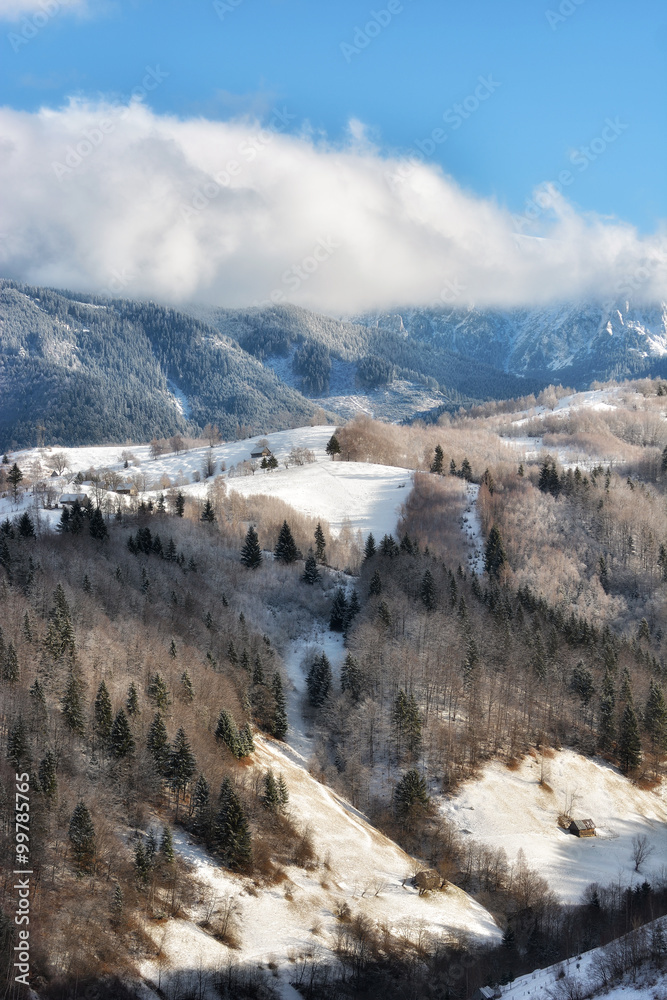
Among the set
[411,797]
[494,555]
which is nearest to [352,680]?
[411,797]

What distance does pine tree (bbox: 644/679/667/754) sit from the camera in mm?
102250

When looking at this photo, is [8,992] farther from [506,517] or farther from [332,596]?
[506,517]

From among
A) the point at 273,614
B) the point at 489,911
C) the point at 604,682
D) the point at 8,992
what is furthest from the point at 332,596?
the point at 8,992

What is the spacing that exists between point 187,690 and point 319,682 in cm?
2490

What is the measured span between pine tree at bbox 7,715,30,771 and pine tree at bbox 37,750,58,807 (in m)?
1.58

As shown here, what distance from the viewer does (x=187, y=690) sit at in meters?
85.0

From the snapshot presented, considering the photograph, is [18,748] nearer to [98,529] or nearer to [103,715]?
[103,715]

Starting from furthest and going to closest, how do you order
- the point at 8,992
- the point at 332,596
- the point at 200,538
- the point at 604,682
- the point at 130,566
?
the point at 200,538 < the point at 332,596 < the point at 130,566 < the point at 604,682 < the point at 8,992

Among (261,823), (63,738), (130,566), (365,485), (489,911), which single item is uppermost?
(365,485)

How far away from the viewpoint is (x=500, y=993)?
55.0 metres

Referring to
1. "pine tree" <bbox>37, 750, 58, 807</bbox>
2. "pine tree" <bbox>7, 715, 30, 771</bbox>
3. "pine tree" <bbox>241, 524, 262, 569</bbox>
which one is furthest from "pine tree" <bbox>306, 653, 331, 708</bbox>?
"pine tree" <bbox>7, 715, 30, 771</bbox>

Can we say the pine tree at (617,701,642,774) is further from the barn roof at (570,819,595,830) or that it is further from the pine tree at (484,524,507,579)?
the pine tree at (484,524,507,579)

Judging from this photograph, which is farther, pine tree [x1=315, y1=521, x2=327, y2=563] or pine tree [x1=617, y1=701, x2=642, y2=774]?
pine tree [x1=315, y1=521, x2=327, y2=563]

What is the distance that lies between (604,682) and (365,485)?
324 ft
